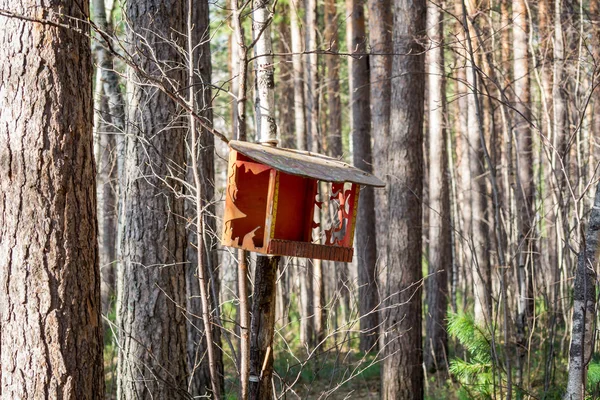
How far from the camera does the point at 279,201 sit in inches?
154

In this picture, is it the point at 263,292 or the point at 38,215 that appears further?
the point at 263,292

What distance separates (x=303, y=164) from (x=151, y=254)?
242 cm

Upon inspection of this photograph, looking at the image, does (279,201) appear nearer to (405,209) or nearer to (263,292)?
(263,292)

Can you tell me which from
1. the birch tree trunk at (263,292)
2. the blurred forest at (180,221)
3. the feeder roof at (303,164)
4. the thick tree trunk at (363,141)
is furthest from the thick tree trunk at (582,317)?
the thick tree trunk at (363,141)

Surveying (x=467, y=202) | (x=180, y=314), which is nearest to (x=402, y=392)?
(x=180, y=314)

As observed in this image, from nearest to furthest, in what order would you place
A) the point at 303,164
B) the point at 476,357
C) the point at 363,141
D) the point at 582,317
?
the point at 303,164 → the point at 582,317 → the point at 476,357 → the point at 363,141

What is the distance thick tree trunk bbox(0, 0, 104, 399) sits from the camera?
3865 millimetres

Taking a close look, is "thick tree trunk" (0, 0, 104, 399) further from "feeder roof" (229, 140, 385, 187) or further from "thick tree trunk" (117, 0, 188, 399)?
"thick tree trunk" (117, 0, 188, 399)

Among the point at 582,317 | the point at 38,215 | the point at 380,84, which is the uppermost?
the point at 380,84

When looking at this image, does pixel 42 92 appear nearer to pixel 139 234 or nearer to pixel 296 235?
pixel 296 235

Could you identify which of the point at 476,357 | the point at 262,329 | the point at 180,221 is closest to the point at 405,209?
the point at 476,357

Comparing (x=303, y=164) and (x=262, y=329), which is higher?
(x=303, y=164)

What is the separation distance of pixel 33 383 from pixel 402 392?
524cm

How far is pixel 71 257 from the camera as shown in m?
3.94
